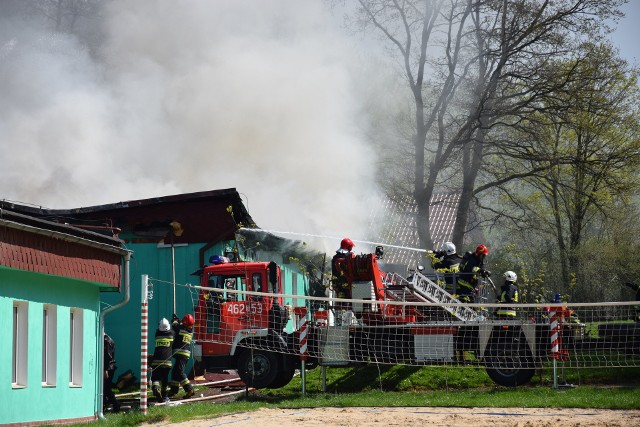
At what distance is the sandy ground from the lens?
14094mm

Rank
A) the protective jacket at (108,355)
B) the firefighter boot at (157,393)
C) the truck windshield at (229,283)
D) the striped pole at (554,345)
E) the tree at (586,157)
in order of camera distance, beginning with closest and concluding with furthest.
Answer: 1. the protective jacket at (108,355)
2. the striped pole at (554,345)
3. the firefighter boot at (157,393)
4. the truck windshield at (229,283)
5. the tree at (586,157)

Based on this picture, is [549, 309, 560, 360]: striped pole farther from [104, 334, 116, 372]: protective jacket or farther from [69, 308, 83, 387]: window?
[69, 308, 83, 387]: window

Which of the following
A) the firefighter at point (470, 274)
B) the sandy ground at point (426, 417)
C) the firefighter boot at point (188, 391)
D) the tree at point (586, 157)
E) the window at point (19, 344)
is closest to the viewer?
the window at point (19, 344)

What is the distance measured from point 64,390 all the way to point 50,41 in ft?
84.4

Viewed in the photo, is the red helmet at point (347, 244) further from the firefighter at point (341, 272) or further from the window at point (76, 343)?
the window at point (76, 343)

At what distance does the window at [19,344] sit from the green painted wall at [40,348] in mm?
61

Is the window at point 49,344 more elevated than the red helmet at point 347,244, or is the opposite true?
the red helmet at point 347,244

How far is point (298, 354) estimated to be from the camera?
19344 millimetres

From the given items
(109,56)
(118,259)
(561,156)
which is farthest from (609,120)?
(118,259)

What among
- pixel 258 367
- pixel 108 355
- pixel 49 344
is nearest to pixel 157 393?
pixel 108 355

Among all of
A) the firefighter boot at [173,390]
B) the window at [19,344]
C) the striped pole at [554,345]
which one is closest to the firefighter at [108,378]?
the firefighter boot at [173,390]

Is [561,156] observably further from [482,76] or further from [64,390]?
[64,390]

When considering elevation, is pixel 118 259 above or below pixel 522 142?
below

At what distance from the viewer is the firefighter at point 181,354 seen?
1892cm
